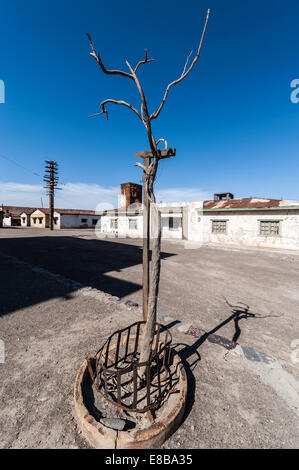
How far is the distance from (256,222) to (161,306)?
43.5 feet

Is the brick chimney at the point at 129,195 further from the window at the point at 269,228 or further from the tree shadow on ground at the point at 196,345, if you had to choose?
the tree shadow on ground at the point at 196,345

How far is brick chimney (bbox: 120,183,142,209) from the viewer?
79.0ft

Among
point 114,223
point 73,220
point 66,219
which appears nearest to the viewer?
point 114,223

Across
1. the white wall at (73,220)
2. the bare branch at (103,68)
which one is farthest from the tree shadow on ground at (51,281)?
the white wall at (73,220)

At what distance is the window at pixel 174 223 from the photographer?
63.1 ft

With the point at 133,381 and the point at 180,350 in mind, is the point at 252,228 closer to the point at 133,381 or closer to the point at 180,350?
the point at 180,350

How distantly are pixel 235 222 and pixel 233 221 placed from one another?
176mm

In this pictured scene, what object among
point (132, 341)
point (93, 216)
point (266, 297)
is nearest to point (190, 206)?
point (266, 297)

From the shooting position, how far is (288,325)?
3682 mm

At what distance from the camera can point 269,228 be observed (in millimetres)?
14047

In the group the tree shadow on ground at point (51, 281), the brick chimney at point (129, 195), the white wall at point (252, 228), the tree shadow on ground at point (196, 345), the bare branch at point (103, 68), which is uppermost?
the brick chimney at point (129, 195)

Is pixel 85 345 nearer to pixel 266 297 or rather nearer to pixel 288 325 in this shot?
pixel 288 325

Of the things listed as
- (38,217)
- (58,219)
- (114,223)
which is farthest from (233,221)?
(38,217)

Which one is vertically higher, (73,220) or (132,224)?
(73,220)
